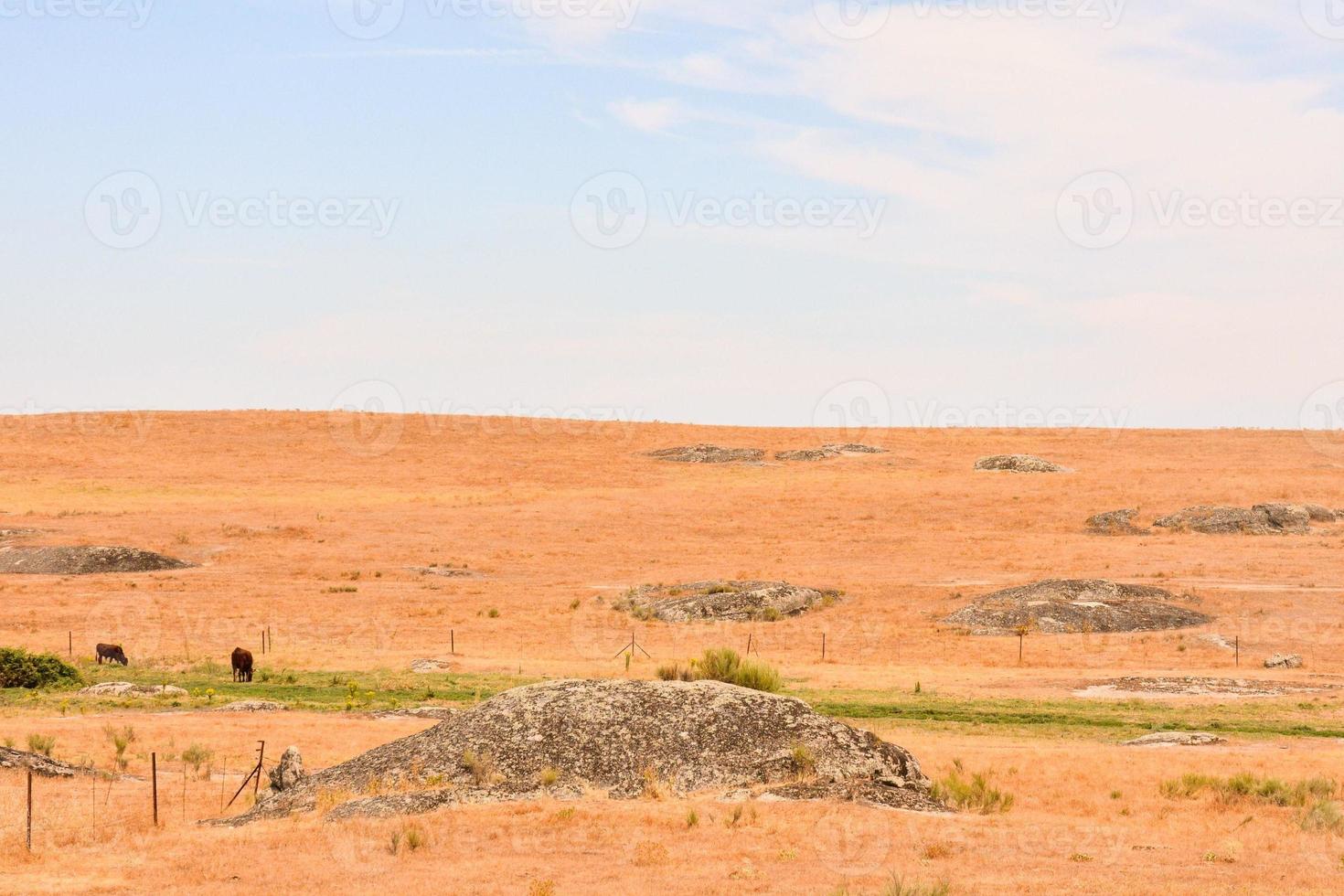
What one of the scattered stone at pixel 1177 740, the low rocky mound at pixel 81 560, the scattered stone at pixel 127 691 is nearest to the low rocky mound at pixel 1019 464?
the low rocky mound at pixel 81 560

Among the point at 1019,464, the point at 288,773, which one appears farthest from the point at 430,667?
the point at 1019,464

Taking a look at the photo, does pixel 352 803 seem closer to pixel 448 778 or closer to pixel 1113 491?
pixel 448 778

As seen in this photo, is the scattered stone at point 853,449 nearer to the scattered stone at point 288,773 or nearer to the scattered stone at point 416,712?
the scattered stone at point 416,712

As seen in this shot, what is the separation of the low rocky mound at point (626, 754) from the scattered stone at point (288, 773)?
0.50 ft

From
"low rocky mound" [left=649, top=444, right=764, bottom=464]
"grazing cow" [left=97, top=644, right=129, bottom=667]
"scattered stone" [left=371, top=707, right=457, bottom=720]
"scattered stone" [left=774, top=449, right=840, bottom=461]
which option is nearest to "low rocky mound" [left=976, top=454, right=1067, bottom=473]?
"scattered stone" [left=774, top=449, right=840, bottom=461]

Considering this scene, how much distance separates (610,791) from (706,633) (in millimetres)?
32106

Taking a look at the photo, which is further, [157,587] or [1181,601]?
[157,587]

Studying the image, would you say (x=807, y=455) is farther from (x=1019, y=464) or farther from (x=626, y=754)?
(x=626, y=754)

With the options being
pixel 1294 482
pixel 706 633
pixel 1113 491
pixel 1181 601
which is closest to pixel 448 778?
pixel 706 633

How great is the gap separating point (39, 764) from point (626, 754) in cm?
1036

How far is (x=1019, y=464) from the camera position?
9556 cm

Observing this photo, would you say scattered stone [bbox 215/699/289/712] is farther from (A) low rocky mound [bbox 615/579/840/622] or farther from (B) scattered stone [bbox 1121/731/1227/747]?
(A) low rocky mound [bbox 615/579/840/622]

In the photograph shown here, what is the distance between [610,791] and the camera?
1886 centimetres

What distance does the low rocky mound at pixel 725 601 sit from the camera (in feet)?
176
